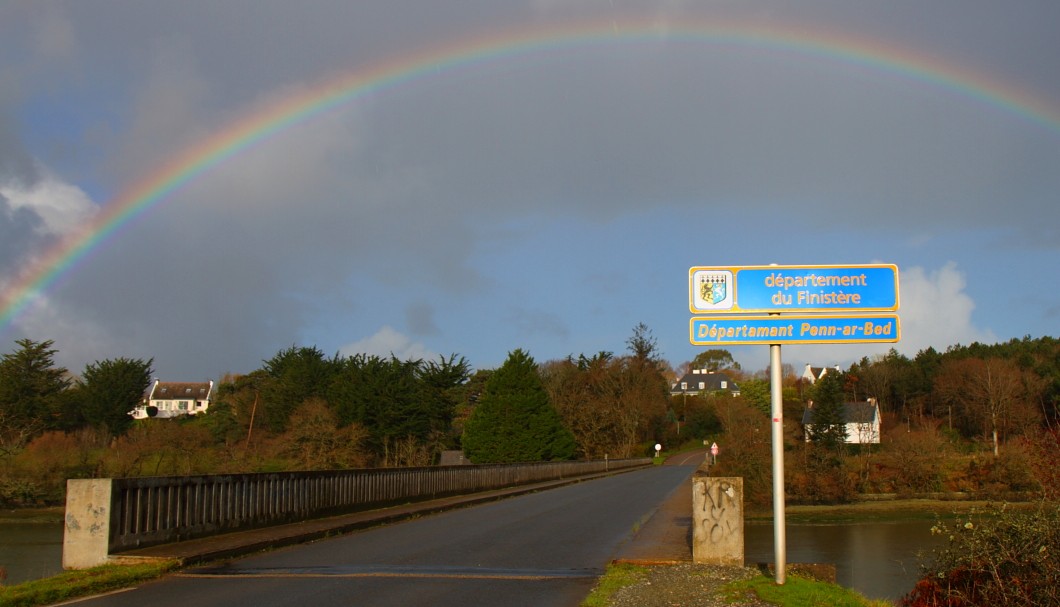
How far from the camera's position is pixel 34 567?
23.4 m

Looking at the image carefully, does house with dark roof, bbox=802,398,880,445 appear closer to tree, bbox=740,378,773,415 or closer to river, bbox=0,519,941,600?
river, bbox=0,519,941,600

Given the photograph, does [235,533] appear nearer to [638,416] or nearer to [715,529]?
[715,529]

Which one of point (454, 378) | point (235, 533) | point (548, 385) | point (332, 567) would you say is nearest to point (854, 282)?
point (332, 567)

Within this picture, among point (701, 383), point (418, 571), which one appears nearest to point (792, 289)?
point (418, 571)

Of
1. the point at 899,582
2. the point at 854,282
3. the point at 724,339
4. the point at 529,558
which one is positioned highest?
the point at 854,282

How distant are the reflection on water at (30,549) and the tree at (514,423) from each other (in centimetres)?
3465

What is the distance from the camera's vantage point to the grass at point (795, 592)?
8102mm

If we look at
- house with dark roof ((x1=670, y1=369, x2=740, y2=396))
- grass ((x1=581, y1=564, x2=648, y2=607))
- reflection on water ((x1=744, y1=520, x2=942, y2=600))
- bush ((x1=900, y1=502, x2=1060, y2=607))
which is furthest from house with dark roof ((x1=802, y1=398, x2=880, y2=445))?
house with dark roof ((x1=670, y1=369, x2=740, y2=396))

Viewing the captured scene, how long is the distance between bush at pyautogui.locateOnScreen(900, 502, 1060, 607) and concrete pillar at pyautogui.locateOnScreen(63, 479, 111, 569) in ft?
30.9

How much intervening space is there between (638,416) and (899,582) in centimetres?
6638

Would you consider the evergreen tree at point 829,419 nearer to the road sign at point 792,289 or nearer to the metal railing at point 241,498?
the metal railing at point 241,498

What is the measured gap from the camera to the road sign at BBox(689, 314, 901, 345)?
30.1ft

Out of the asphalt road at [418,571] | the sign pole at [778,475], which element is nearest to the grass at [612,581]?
the asphalt road at [418,571]

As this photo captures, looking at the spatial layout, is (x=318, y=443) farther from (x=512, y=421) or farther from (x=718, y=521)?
(x=718, y=521)
